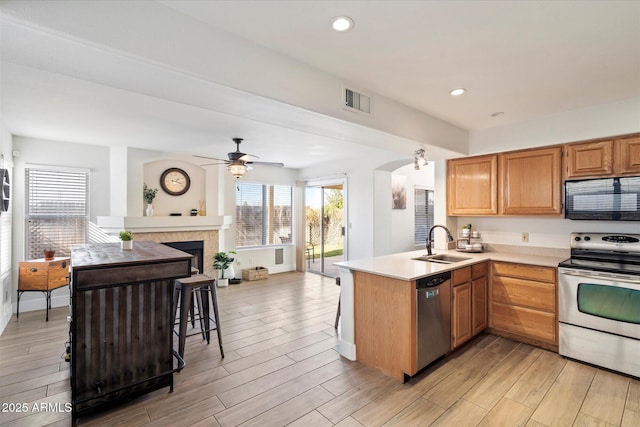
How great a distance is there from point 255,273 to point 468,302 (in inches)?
174

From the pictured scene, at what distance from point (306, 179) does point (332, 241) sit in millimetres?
2902

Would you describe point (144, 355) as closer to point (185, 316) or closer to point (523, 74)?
point (185, 316)

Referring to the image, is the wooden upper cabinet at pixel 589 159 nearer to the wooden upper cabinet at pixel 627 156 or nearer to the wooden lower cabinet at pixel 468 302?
the wooden upper cabinet at pixel 627 156

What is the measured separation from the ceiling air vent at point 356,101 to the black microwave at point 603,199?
2.39m

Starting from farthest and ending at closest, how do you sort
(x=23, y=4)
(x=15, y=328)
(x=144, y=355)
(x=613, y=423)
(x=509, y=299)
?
(x=15, y=328) → (x=509, y=299) → (x=144, y=355) → (x=613, y=423) → (x=23, y=4)

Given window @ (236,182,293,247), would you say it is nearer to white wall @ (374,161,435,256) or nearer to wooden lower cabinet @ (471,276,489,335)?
white wall @ (374,161,435,256)

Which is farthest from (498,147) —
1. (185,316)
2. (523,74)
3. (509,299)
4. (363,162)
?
(185,316)

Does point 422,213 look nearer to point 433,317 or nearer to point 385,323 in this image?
point 433,317

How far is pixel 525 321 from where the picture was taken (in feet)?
10.5

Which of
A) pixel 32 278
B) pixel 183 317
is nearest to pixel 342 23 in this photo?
pixel 183 317

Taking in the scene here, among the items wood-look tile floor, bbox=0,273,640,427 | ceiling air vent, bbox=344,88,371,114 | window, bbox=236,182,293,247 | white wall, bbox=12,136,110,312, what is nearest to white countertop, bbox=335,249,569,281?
wood-look tile floor, bbox=0,273,640,427

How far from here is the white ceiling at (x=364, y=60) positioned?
1587mm

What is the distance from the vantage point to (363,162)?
5.80 metres

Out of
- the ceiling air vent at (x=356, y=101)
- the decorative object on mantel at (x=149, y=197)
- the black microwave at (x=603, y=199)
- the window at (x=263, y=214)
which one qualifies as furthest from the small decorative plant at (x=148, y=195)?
the black microwave at (x=603, y=199)
